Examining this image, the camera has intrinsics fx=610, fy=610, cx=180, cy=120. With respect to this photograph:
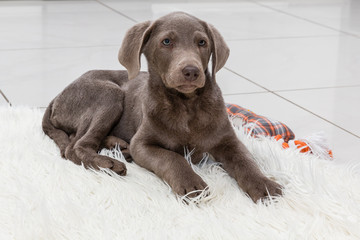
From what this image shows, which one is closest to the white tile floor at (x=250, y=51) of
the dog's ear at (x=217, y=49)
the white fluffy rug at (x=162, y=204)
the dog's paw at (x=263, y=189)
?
the white fluffy rug at (x=162, y=204)

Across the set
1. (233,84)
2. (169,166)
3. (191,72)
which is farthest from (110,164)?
(233,84)

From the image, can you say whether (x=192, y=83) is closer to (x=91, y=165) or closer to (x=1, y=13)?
(x=91, y=165)

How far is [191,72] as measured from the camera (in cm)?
207

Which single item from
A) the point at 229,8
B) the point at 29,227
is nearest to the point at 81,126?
the point at 29,227

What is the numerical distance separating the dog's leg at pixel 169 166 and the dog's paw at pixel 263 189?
0.53 feet

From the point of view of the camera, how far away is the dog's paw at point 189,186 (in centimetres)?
204

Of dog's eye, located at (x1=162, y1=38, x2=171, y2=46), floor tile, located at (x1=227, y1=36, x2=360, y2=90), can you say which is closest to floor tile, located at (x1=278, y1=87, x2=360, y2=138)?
floor tile, located at (x1=227, y1=36, x2=360, y2=90)

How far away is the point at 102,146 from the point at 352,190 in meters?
1.03

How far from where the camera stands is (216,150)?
2.36m

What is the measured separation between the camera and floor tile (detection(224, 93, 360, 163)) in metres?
2.64

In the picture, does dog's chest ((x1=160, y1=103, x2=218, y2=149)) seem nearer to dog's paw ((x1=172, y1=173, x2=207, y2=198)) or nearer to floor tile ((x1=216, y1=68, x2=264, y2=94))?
dog's paw ((x1=172, y1=173, x2=207, y2=198))

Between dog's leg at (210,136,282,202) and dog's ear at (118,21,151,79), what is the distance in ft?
1.45

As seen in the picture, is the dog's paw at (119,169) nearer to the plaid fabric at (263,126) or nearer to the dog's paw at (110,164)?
the dog's paw at (110,164)

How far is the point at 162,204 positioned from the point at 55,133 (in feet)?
2.61
